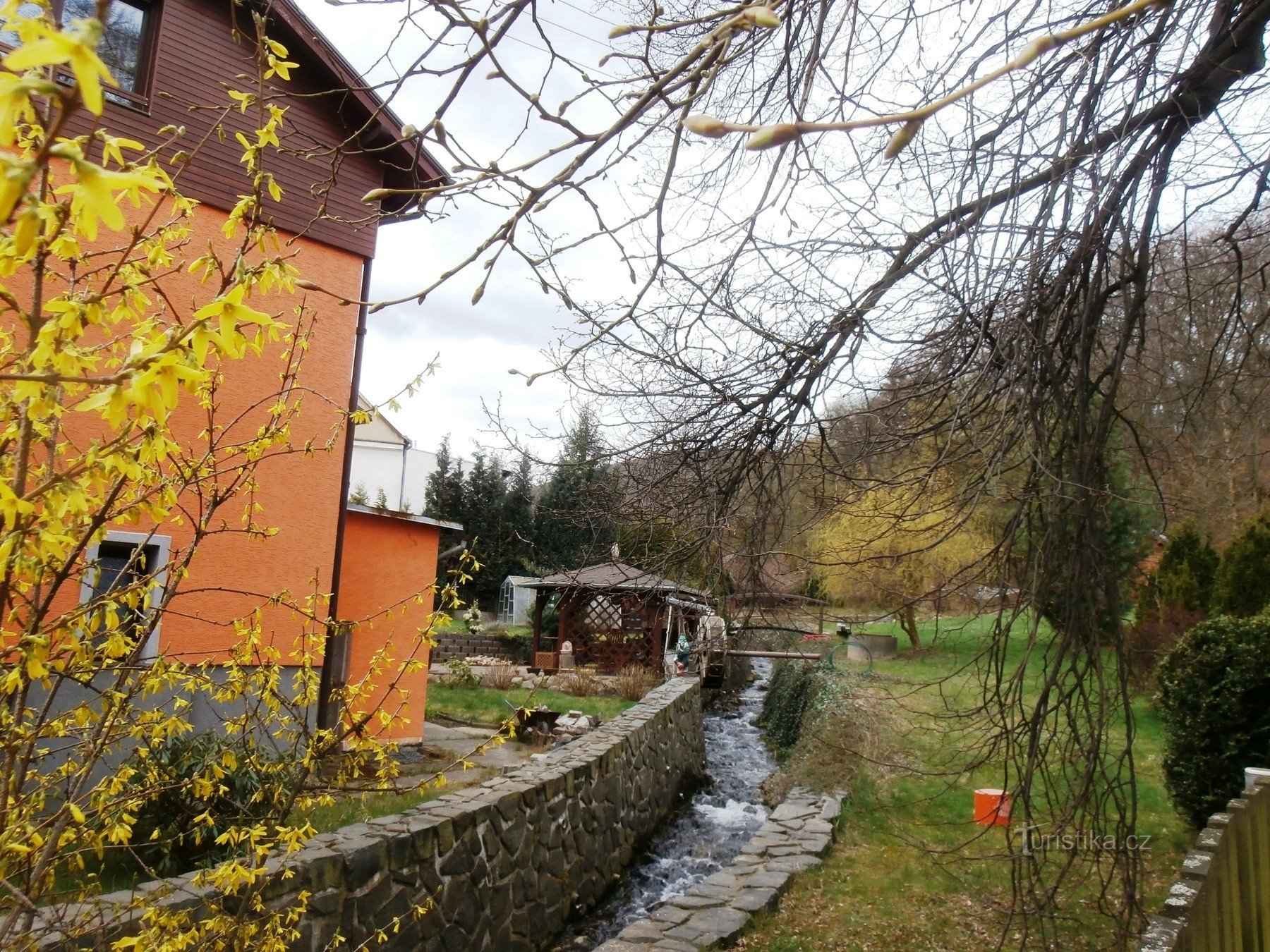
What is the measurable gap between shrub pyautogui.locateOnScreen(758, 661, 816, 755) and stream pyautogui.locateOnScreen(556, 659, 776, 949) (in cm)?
31

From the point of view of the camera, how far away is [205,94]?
792cm

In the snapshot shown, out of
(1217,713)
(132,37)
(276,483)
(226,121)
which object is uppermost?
(132,37)

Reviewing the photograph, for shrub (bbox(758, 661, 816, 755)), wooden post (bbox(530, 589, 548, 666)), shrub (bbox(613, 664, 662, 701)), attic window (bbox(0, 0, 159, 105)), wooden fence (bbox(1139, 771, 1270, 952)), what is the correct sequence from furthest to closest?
wooden post (bbox(530, 589, 548, 666)) → shrub (bbox(613, 664, 662, 701)) → shrub (bbox(758, 661, 816, 755)) → attic window (bbox(0, 0, 159, 105)) → wooden fence (bbox(1139, 771, 1270, 952))

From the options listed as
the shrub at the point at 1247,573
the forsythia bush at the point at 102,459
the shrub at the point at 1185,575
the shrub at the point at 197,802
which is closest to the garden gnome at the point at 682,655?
the shrub at the point at 1185,575

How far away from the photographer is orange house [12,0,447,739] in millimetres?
7270

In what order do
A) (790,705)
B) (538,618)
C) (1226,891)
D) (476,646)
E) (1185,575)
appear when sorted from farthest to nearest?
(476,646), (538,618), (790,705), (1185,575), (1226,891)

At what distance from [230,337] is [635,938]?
4832 millimetres

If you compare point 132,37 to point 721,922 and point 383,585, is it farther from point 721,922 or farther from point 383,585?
point 721,922

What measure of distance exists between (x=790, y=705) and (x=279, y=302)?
942 cm

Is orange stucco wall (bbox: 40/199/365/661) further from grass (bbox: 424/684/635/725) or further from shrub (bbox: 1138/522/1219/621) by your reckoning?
shrub (bbox: 1138/522/1219/621)

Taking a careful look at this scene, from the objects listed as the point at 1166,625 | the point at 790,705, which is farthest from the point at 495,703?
the point at 1166,625

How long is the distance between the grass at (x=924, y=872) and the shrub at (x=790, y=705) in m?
3.28

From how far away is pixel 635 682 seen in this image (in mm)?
16016

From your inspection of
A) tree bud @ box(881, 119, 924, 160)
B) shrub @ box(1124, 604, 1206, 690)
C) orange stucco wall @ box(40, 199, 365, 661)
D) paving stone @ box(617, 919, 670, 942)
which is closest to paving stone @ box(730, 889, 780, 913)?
paving stone @ box(617, 919, 670, 942)
